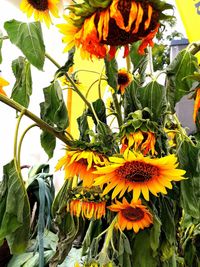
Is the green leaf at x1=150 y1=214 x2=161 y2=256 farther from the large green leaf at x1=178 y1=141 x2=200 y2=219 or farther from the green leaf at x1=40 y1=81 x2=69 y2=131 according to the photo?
the green leaf at x1=40 y1=81 x2=69 y2=131

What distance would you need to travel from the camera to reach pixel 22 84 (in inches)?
21.4

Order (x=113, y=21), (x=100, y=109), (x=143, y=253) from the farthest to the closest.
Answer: (x=100, y=109)
(x=143, y=253)
(x=113, y=21)

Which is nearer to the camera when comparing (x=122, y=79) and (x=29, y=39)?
(x=29, y=39)

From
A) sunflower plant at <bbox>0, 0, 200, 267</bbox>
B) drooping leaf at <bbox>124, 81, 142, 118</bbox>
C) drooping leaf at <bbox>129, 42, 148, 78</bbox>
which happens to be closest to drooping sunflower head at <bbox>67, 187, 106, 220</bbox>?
sunflower plant at <bbox>0, 0, 200, 267</bbox>

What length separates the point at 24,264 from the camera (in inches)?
25.8

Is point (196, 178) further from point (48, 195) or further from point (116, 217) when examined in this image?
point (48, 195)

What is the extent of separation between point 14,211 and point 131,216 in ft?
0.42

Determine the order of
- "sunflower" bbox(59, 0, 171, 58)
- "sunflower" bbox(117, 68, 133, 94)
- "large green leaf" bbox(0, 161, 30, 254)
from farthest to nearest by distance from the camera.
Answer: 1. "sunflower" bbox(117, 68, 133, 94)
2. "large green leaf" bbox(0, 161, 30, 254)
3. "sunflower" bbox(59, 0, 171, 58)

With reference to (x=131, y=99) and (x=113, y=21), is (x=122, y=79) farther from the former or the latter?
(x=113, y=21)

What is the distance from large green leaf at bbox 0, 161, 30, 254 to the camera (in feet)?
1.50

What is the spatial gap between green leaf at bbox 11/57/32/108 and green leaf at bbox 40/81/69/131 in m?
0.04

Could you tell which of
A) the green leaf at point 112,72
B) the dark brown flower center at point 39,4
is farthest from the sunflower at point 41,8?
the green leaf at point 112,72

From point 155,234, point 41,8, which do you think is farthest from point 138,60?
point 155,234

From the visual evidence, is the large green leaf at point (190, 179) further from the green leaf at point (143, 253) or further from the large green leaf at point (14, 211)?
the large green leaf at point (14, 211)
